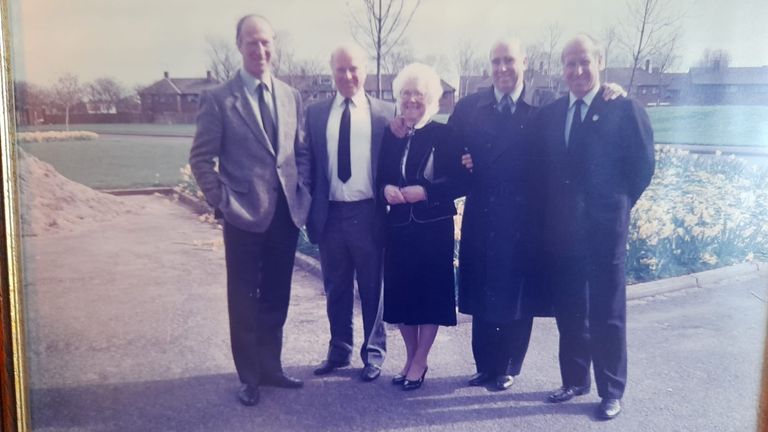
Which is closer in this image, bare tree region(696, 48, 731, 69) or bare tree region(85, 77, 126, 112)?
bare tree region(85, 77, 126, 112)

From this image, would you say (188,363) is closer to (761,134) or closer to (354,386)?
(354,386)

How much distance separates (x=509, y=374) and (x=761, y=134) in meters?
1.28

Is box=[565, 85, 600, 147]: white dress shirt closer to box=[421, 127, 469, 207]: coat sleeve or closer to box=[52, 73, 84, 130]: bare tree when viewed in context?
box=[421, 127, 469, 207]: coat sleeve

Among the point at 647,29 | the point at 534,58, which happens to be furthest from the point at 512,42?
the point at 647,29

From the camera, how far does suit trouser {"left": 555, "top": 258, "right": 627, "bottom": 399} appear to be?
2.17 meters

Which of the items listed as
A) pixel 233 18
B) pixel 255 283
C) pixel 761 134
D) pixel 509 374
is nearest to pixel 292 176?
pixel 255 283

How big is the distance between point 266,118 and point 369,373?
1.01 meters

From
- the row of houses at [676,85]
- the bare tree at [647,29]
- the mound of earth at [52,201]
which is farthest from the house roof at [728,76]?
the mound of earth at [52,201]

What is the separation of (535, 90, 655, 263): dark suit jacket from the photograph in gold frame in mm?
542

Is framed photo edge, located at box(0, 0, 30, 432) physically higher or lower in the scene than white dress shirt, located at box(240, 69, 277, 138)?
lower

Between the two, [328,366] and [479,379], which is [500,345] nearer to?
[479,379]

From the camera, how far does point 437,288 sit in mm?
2234

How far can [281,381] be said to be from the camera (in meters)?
2.18

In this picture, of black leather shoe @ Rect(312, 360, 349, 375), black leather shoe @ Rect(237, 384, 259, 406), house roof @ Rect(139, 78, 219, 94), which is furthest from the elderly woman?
house roof @ Rect(139, 78, 219, 94)
